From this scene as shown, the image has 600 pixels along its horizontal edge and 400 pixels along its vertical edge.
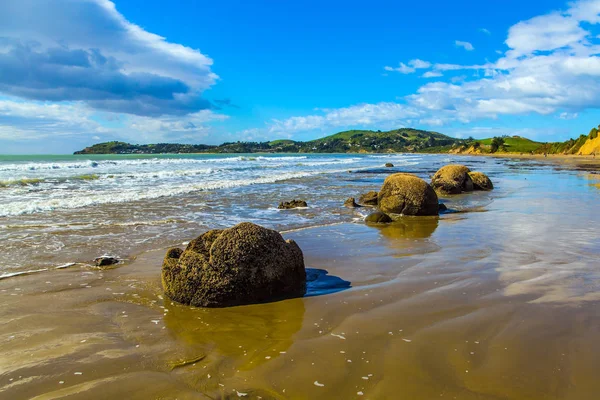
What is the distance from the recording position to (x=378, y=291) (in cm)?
576

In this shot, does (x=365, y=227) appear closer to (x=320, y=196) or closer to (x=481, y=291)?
(x=481, y=291)

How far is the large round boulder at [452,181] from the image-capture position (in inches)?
780

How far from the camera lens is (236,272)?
555 cm

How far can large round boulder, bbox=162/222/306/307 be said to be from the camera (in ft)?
17.9

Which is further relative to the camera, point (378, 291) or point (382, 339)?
point (378, 291)

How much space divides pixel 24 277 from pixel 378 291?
6.03 meters

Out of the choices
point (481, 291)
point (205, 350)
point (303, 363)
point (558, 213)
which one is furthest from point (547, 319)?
point (558, 213)

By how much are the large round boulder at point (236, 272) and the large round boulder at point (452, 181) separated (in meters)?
15.7

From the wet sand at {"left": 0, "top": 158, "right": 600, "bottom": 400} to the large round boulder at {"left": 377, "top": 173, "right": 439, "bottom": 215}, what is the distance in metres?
5.61

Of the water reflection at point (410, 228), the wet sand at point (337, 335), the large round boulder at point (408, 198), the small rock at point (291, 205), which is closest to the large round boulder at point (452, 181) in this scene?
the large round boulder at point (408, 198)

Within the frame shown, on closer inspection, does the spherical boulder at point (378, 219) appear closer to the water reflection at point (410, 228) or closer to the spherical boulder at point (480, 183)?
the water reflection at point (410, 228)

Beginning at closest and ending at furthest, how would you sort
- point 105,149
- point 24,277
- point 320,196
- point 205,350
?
point 205,350, point 24,277, point 320,196, point 105,149

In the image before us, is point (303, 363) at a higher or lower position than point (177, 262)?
lower

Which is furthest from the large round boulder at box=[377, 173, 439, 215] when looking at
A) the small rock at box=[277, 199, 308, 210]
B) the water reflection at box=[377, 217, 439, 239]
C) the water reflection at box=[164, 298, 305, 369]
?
the water reflection at box=[164, 298, 305, 369]
